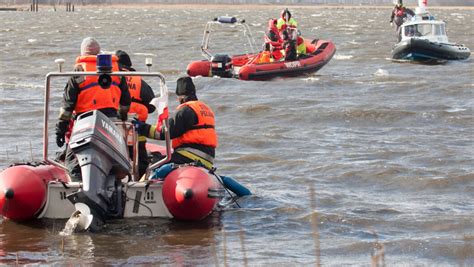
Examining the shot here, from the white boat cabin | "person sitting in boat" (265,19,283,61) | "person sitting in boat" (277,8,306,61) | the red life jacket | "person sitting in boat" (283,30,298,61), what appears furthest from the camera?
the red life jacket

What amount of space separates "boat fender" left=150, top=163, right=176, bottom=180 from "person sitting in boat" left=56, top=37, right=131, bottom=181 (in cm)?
68

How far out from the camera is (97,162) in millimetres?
8664

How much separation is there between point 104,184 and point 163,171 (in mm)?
1220

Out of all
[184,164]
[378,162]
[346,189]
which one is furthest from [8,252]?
[378,162]

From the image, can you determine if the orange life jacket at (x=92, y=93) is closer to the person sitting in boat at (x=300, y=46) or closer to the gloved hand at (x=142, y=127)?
the gloved hand at (x=142, y=127)

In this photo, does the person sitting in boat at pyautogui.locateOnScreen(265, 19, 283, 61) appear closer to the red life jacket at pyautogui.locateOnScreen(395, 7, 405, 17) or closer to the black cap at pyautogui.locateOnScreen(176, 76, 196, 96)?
the red life jacket at pyautogui.locateOnScreen(395, 7, 405, 17)

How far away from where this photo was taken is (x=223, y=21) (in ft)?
67.1

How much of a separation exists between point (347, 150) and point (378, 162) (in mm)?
1080

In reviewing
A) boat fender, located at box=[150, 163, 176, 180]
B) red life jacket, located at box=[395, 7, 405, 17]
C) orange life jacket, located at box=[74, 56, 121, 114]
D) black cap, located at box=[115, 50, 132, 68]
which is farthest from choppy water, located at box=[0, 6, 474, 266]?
red life jacket, located at box=[395, 7, 405, 17]

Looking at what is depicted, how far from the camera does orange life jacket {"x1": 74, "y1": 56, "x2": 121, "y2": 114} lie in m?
9.45

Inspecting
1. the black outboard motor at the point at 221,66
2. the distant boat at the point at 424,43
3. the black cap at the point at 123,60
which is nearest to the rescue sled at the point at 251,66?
the black outboard motor at the point at 221,66

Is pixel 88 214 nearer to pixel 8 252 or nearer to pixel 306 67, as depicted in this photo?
pixel 8 252

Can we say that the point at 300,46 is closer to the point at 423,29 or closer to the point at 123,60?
the point at 423,29

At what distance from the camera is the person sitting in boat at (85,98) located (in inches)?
371
